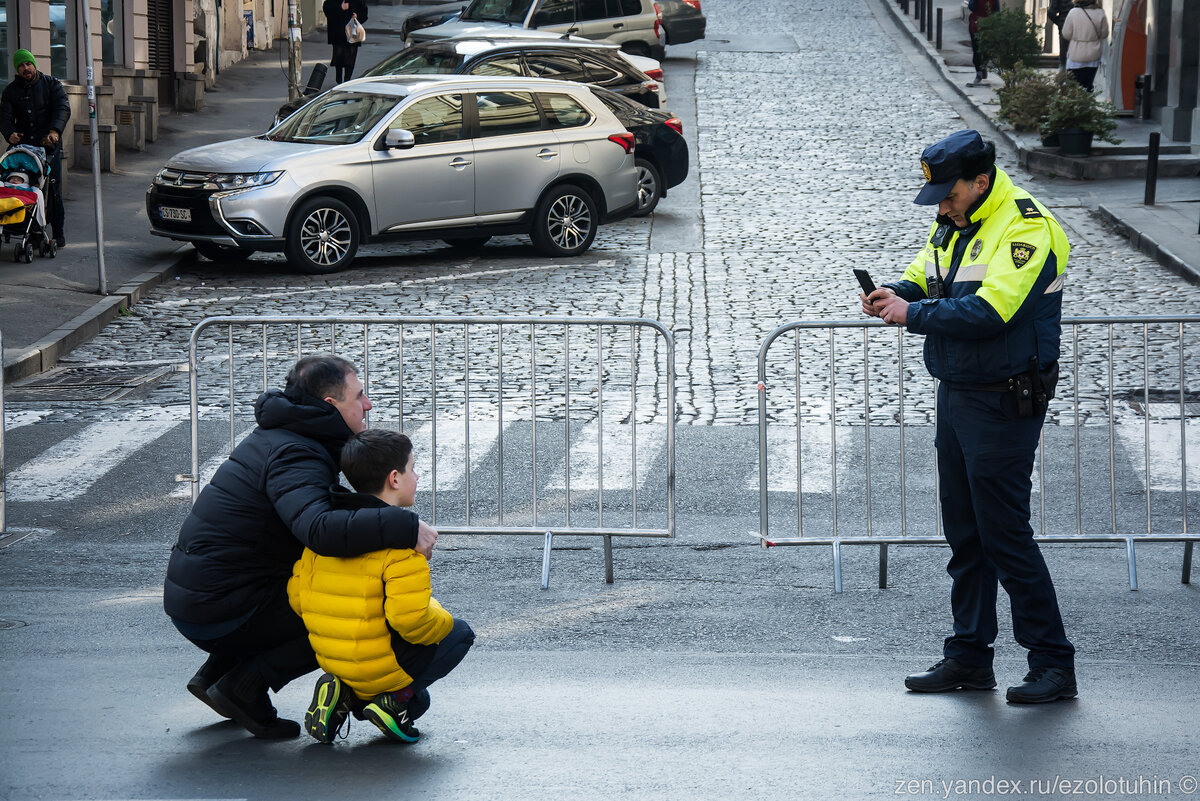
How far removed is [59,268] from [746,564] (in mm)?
9713

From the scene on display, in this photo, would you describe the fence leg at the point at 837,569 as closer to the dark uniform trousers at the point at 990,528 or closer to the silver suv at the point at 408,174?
the dark uniform trousers at the point at 990,528

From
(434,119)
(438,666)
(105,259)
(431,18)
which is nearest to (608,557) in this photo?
(438,666)

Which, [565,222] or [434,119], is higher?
[434,119]

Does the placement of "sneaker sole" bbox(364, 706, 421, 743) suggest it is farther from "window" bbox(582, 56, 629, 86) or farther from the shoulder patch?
"window" bbox(582, 56, 629, 86)

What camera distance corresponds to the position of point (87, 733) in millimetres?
4660

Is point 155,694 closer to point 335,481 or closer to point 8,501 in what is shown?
point 335,481

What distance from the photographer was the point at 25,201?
14102 mm

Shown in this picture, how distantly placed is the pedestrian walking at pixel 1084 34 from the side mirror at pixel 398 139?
43.1 ft

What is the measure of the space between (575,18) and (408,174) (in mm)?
11733

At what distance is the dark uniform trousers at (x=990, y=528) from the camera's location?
491 cm

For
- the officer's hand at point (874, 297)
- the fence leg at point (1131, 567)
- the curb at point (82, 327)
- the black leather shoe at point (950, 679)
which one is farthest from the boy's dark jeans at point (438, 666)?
the curb at point (82, 327)

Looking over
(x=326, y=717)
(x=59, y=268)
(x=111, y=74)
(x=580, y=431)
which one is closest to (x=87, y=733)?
(x=326, y=717)

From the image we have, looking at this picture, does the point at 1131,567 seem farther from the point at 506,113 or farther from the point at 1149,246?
the point at 506,113

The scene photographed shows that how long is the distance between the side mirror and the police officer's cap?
10.2 meters
